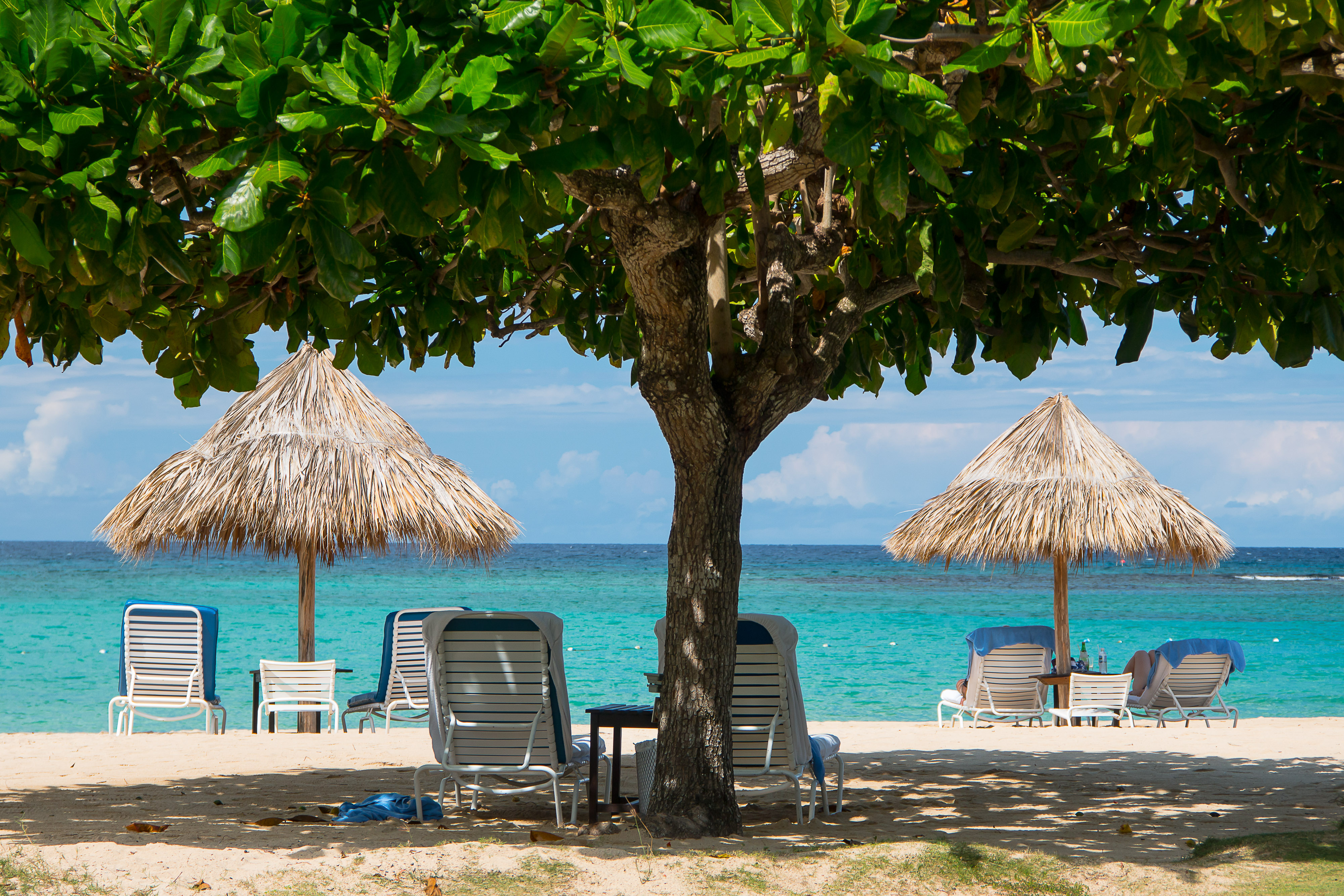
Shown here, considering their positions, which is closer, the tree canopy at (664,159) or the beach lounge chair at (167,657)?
the tree canopy at (664,159)

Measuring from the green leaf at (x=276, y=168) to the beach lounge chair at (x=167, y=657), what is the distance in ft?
25.2

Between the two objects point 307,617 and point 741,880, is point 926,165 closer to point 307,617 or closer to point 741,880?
point 741,880

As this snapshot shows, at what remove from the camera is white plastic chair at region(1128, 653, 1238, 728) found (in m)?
10.5

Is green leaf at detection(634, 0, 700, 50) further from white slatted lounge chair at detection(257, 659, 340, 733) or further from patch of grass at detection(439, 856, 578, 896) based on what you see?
white slatted lounge chair at detection(257, 659, 340, 733)

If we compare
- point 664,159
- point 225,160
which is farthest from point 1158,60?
point 225,160

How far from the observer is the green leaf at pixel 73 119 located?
2621 mm

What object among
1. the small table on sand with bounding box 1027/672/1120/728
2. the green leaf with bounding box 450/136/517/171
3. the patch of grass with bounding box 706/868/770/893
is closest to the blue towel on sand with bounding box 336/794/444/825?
the patch of grass with bounding box 706/868/770/893

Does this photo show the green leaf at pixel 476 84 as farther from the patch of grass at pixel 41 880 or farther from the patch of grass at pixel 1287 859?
the patch of grass at pixel 1287 859

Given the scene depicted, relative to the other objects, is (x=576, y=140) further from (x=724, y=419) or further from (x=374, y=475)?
(x=374, y=475)

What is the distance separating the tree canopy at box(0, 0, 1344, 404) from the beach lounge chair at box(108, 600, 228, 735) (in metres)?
4.64

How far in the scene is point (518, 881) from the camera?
3.66 m

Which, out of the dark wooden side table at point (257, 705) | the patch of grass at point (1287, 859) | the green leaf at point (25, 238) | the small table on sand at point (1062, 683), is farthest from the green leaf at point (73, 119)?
the small table on sand at point (1062, 683)

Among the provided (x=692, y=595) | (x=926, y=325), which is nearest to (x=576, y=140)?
(x=692, y=595)

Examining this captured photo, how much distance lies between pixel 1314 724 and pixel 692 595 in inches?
318
